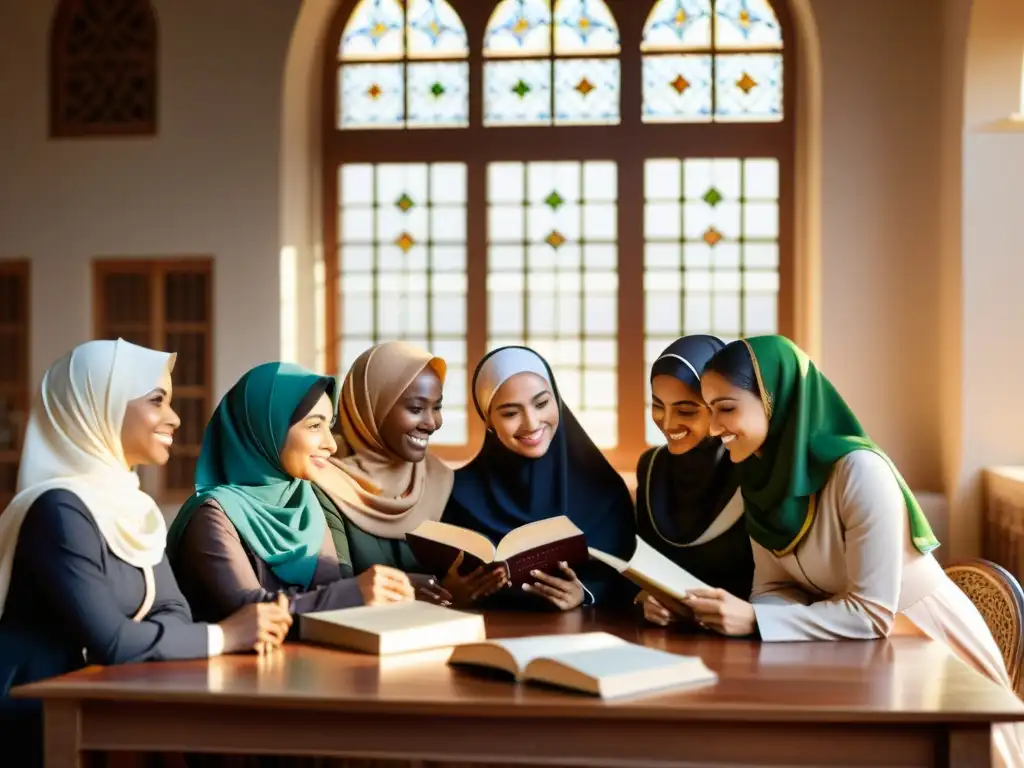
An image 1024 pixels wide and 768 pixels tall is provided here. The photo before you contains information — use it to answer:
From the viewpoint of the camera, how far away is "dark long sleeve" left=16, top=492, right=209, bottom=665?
2.17 meters

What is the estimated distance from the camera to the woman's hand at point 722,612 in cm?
243

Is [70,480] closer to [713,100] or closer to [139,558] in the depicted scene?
[139,558]

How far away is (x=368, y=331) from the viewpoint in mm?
6309

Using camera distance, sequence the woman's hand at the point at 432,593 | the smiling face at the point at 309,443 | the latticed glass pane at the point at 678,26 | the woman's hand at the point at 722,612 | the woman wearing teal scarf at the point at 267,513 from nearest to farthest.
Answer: the woman's hand at the point at 722,612 < the woman wearing teal scarf at the point at 267,513 < the smiling face at the point at 309,443 < the woman's hand at the point at 432,593 < the latticed glass pane at the point at 678,26

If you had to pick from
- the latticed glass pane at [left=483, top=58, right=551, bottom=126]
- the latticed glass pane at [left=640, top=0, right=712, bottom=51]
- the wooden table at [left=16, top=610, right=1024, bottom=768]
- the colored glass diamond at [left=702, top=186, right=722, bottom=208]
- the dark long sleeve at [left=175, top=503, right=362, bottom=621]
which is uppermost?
the latticed glass pane at [left=640, top=0, right=712, bottom=51]

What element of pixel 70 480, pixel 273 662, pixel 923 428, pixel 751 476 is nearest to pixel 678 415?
pixel 751 476

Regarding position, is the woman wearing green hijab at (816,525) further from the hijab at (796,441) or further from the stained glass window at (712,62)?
the stained glass window at (712,62)

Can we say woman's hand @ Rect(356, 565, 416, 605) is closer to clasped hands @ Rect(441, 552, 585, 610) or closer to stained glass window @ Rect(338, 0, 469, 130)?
clasped hands @ Rect(441, 552, 585, 610)

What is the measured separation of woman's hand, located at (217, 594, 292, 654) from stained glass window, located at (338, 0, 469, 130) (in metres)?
4.23

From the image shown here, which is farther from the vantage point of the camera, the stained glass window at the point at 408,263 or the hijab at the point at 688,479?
the stained glass window at the point at 408,263

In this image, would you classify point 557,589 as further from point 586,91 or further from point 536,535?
point 586,91

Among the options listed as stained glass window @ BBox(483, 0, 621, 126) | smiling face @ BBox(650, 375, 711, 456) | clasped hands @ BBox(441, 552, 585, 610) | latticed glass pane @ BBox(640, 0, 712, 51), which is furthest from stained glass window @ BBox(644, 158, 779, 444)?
clasped hands @ BBox(441, 552, 585, 610)

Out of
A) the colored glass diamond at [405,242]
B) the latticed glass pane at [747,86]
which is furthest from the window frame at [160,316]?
the latticed glass pane at [747,86]

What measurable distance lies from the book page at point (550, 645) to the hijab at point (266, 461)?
2.37ft
